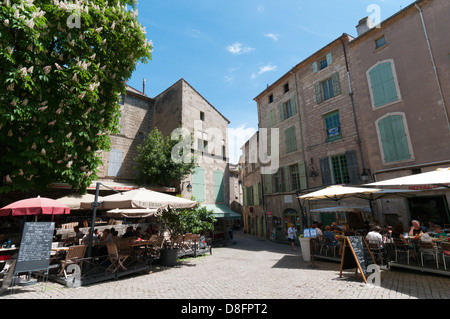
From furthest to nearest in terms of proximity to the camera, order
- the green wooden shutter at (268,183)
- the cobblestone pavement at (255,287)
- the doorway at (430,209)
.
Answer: the green wooden shutter at (268,183) → the doorway at (430,209) → the cobblestone pavement at (255,287)

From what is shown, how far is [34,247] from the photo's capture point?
18.5 ft

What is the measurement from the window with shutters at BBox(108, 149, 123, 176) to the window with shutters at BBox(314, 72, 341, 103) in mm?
15204

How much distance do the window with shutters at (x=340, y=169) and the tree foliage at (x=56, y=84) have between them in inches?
527

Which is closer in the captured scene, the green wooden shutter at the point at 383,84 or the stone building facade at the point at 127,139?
the green wooden shutter at the point at 383,84

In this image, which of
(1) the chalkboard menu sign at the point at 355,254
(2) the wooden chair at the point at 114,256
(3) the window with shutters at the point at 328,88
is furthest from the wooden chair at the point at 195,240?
(3) the window with shutters at the point at 328,88

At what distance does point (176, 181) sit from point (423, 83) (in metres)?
15.6

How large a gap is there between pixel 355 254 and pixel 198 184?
13.0 metres

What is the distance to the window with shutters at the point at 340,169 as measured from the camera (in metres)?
14.3

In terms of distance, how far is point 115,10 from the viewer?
9102 millimetres

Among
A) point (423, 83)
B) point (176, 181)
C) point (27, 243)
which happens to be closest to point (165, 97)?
point (176, 181)

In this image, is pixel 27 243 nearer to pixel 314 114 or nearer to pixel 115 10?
pixel 115 10

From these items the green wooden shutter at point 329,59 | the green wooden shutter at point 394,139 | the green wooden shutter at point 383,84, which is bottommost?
the green wooden shutter at point 394,139

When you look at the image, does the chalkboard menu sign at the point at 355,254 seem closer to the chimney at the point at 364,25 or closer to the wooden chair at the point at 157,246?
the wooden chair at the point at 157,246

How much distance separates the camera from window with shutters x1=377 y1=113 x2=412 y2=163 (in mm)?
11621
